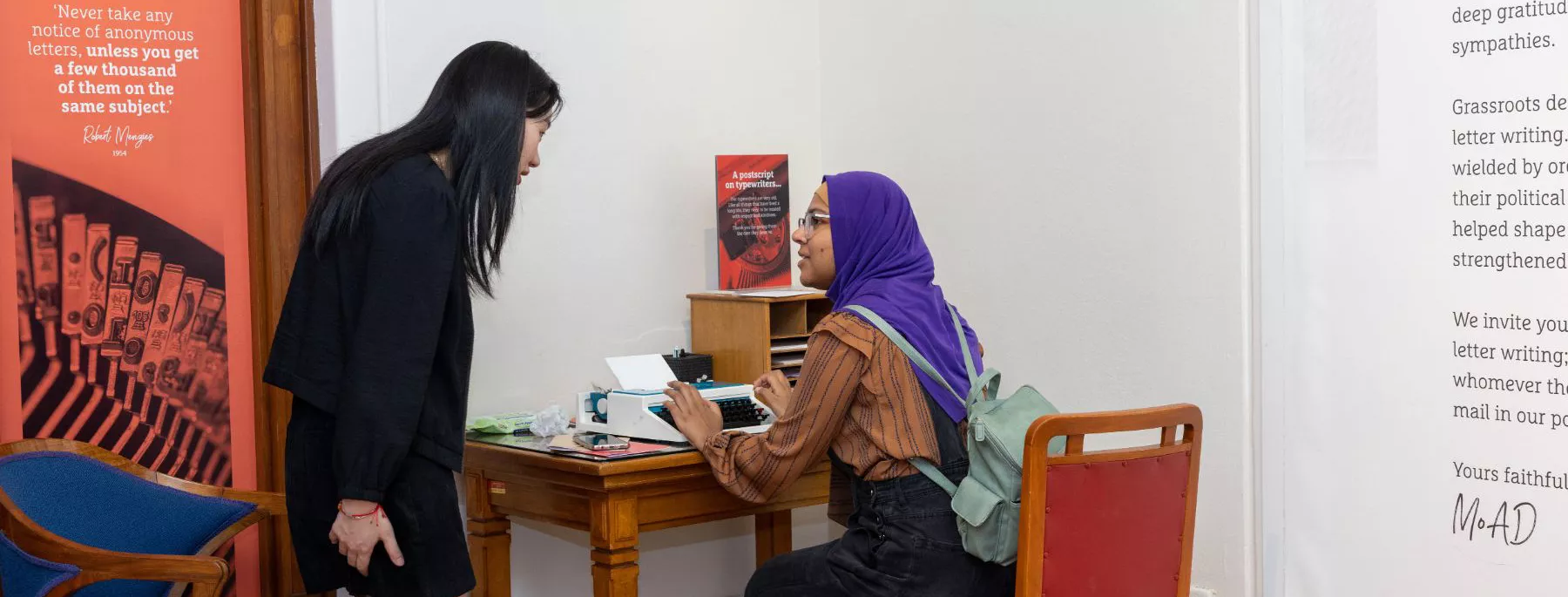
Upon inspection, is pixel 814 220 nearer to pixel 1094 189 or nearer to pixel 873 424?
pixel 873 424

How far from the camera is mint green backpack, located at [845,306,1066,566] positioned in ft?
7.79

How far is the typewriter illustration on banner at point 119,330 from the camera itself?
114 inches

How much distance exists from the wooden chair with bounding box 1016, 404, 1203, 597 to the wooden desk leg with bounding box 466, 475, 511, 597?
1.53 meters

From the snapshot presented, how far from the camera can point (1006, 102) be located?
11.5 feet

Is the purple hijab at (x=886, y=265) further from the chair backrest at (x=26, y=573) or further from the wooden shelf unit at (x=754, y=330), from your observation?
the chair backrest at (x=26, y=573)

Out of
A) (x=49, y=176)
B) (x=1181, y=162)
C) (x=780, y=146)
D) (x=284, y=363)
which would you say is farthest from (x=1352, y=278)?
(x=49, y=176)

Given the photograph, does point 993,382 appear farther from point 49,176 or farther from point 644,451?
point 49,176

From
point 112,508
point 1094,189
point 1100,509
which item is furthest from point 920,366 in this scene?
point 112,508

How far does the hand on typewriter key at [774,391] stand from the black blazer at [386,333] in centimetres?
97

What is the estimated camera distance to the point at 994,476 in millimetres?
2402

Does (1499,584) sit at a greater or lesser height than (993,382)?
lesser

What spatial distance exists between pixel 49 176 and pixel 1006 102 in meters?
2.33

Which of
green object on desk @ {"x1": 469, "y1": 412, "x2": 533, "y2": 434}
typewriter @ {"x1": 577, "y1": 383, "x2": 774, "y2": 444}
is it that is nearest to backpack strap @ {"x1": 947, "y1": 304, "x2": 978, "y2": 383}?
typewriter @ {"x1": 577, "y1": 383, "x2": 774, "y2": 444}

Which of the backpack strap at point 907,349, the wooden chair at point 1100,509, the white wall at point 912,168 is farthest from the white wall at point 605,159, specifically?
the wooden chair at point 1100,509
